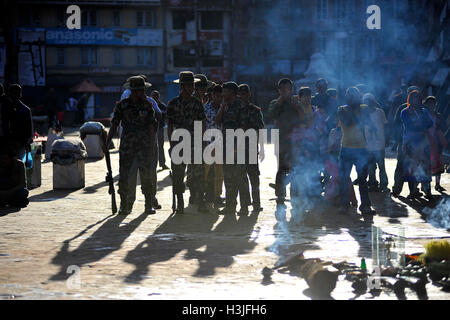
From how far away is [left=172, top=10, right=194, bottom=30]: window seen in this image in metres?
63.1

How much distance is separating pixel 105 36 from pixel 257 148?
170 feet

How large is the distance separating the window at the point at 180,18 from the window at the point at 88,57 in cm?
631

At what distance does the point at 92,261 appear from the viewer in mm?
7906

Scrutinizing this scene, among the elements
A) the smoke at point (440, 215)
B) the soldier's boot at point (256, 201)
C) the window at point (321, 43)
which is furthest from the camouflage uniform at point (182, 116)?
the window at point (321, 43)

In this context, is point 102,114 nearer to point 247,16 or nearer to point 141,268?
point 247,16

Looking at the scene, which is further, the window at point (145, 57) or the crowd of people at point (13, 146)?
the window at point (145, 57)

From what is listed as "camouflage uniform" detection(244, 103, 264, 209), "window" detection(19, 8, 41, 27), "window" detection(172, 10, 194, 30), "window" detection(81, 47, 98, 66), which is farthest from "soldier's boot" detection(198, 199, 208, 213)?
"window" detection(172, 10, 194, 30)

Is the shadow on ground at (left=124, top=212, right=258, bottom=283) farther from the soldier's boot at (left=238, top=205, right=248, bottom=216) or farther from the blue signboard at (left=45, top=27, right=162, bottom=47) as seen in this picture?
the blue signboard at (left=45, top=27, right=162, bottom=47)

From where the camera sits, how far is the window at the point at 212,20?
63125mm

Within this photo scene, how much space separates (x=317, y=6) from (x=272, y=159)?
41.5 meters

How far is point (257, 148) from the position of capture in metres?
11.6

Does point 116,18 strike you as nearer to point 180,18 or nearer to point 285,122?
point 180,18

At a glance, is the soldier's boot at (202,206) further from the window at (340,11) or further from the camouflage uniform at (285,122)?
the window at (340,11)

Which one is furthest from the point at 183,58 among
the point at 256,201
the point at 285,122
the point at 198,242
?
the point at 198,242
